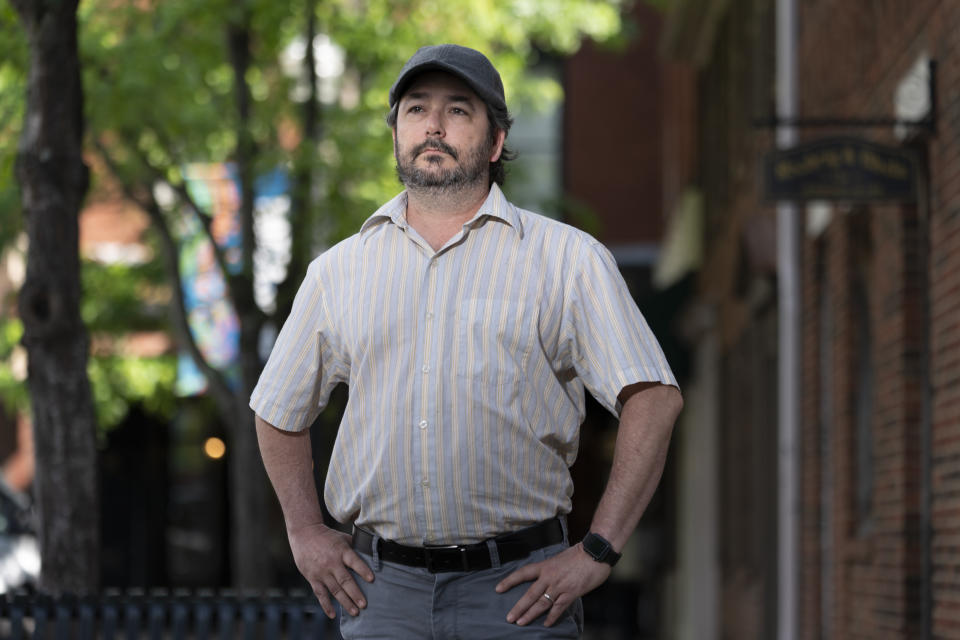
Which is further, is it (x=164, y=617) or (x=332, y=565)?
(x=164, y=617)

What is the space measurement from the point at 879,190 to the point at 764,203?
86cm

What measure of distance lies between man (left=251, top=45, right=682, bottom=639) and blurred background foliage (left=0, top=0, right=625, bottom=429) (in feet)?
26.1

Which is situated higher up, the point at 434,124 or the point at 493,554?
the point at 434,124

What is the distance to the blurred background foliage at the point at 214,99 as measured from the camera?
44.7 ft

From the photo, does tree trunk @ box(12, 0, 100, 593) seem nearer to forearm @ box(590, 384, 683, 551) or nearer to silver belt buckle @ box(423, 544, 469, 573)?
silver belt buckle @ box(423, 544, 469, 573)

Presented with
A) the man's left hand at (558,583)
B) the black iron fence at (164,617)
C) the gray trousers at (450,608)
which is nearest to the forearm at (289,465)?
the gray trousers at (450,608)

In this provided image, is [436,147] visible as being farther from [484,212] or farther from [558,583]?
[558,583]

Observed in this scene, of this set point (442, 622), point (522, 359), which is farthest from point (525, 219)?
point (442, 622)

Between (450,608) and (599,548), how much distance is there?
1.11 feet

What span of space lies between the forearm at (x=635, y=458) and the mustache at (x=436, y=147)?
0.59 meters

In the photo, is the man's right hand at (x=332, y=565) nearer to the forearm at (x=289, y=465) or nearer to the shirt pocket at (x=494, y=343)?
the forearm at (x=289, y=465)

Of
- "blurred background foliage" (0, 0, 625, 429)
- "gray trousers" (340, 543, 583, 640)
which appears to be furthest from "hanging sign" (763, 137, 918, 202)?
"gray trousers" (340, 543, 583, 640)

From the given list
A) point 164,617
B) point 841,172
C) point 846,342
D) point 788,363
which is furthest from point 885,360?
point 164,617

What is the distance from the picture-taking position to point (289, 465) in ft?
12.7
